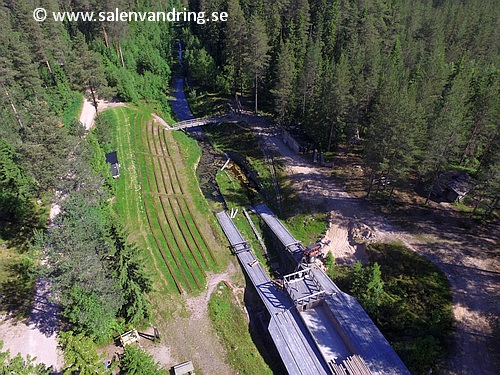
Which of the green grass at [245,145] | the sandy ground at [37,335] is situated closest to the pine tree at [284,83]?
the green grass at [245,145]

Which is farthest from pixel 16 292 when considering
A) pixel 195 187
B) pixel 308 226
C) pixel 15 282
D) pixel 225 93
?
pixel 225 93

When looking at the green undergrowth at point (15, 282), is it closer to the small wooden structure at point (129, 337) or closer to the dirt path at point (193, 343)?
the small wooden structure at point (129, 337)

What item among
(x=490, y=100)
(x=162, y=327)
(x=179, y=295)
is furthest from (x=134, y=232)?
(x=490, y=100)

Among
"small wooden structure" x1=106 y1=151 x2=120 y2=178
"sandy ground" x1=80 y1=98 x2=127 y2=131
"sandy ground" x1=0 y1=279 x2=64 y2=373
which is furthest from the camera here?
"sandy ground" x1=80 y1=98 x2=127 y2=131

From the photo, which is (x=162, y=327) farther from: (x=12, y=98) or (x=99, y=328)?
(x=12, y=98)

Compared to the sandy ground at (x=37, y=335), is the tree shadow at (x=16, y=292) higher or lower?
higher

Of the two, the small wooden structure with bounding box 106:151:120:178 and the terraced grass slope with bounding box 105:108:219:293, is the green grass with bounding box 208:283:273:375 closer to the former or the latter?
the terraced grass slope with bounding box 105:108:219:293

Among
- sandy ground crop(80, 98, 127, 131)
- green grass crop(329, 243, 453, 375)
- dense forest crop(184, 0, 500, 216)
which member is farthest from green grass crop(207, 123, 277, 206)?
sandy ground crop(80, 98, 127, 131)
